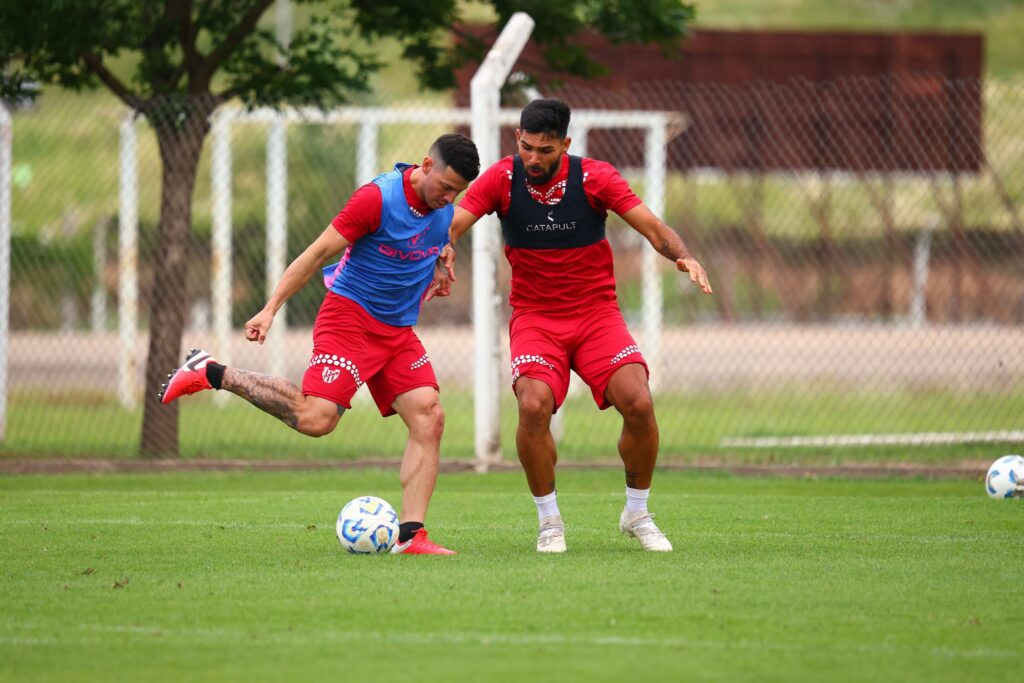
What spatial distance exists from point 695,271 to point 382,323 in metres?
1.68

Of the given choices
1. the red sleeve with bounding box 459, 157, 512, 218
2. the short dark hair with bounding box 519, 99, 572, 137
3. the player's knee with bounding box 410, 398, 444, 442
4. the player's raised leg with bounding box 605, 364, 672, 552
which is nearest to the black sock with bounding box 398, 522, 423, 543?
the player's knee with bounding box 410, 398, 444, 442

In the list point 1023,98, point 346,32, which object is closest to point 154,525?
point 346,32

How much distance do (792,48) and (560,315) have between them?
924 inches

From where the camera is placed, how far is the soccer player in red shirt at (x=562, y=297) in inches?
314

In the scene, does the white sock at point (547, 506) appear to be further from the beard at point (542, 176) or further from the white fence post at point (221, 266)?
the white fence post at point (221, 266)

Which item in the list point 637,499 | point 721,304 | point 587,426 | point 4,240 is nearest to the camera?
point 637,499

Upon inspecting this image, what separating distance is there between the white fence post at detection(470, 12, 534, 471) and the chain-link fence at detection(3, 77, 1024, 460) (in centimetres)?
96

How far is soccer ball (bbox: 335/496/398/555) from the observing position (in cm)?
791

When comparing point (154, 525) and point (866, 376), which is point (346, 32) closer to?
point (154, 525)

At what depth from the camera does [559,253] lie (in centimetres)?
818

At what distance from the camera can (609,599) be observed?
6535 mm

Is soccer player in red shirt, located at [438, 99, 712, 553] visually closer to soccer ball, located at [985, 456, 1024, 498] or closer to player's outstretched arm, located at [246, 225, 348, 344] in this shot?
player's outstretched arm, located at [246, 225, 348, 344]

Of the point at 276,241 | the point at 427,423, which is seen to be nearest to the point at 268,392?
the point at 427,423

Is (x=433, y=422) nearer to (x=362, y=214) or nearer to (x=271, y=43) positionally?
(x=362, y=214)
